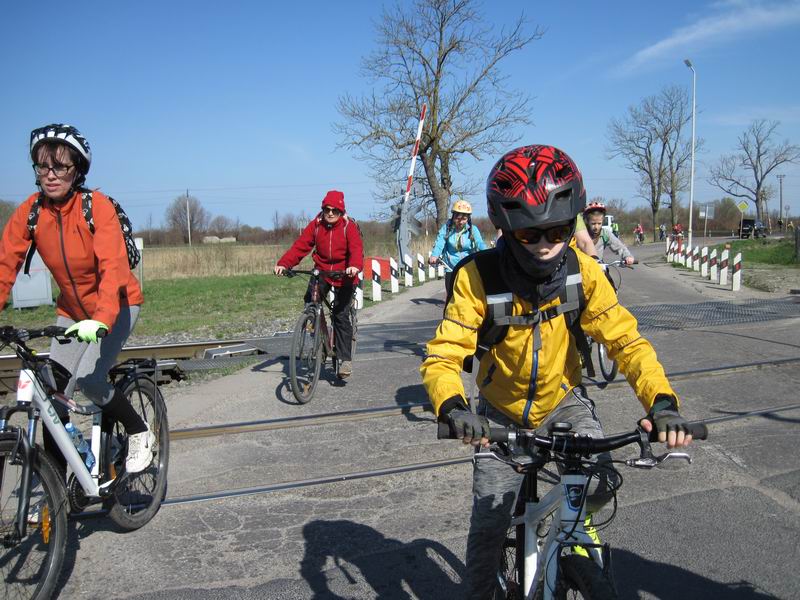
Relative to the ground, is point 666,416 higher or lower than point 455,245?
lower

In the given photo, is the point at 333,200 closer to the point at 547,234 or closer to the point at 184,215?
the point at 547,234

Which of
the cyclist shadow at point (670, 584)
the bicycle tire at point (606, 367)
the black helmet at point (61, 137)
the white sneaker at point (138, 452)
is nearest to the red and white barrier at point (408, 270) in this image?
the bicycle tire at point (606, 367)

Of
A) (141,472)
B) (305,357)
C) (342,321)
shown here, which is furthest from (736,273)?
(141,472)

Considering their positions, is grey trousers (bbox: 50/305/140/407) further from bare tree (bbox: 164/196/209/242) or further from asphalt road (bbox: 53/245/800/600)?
bare tree (bbox: 164/196/209/242)

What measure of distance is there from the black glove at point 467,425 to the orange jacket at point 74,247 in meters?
2.18

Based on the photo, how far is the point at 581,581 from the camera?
203 cm

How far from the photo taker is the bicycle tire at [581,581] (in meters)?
1.98

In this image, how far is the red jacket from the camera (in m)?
7.73

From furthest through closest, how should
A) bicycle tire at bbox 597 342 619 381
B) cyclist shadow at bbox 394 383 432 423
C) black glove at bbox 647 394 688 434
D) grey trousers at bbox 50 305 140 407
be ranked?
bicycle tire at bbox 597 342 619 381 < cyclist shadow at bbox 394 383 432 423 < grey trousers at bbox 50 305 140 407 < black glove at bbox 647 394 688 434

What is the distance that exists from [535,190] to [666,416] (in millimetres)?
825

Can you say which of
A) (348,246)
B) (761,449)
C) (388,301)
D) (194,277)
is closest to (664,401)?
(761,449)

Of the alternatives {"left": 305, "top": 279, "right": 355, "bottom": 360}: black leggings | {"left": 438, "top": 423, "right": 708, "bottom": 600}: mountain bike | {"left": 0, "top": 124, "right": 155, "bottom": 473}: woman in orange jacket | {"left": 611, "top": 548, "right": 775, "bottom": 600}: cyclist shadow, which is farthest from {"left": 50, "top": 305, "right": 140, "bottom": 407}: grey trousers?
{"left": 305, "top": 279, "right": 355, "bottom": 360}: black leggings

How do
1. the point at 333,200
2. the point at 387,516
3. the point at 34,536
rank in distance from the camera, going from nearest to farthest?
the point at 34,536
the point at 387,516
the point at 333,200

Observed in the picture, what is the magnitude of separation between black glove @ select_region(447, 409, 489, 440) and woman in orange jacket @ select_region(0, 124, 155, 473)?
2.05m
